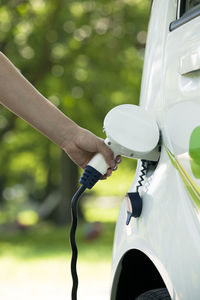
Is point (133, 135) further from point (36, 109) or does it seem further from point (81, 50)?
point (81, 50)

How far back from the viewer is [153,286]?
191 cm

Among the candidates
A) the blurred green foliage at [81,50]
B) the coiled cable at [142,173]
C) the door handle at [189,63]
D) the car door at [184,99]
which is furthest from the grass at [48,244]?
the door handle at [189,63]

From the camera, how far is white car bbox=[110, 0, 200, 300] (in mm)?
1350

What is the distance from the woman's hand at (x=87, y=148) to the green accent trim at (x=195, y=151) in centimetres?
38

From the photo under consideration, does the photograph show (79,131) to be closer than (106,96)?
Yes

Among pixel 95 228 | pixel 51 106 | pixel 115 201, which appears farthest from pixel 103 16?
pixel 115 201

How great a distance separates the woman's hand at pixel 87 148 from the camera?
1.74 m

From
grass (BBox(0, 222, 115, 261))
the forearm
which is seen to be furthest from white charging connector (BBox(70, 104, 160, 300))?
grass (BBox(0, 222, 115, 261))

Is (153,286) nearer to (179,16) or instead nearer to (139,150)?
(139,150)

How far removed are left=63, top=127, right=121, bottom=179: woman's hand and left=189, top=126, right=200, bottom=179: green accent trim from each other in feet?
1.25

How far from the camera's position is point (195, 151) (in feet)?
4.46

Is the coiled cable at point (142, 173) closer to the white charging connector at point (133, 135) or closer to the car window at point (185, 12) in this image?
the white charging connector at point (133, 135)

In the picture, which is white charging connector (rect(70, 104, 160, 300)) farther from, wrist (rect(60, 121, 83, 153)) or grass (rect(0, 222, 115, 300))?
grass (rect(0, 222, 115, 300))

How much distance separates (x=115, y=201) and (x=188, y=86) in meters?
32.7
